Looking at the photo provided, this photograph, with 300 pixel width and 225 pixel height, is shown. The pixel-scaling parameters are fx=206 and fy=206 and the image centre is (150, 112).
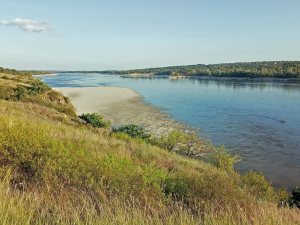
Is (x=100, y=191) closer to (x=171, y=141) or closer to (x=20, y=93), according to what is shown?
(x=171, y=141)

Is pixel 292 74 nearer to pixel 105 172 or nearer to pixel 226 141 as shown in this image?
pixel 226 141

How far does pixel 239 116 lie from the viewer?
3600 cm

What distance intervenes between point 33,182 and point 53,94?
118ft

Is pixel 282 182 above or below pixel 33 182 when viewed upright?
below

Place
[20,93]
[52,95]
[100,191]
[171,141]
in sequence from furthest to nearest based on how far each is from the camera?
[52,95] → [20,93] → [171,141] → [100,191]

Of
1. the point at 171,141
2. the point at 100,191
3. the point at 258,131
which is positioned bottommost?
the point at 258,131

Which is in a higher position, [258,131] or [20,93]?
[20,93]

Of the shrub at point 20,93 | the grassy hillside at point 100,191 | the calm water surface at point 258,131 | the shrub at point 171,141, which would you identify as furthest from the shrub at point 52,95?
the grassy hillside at point 100,191

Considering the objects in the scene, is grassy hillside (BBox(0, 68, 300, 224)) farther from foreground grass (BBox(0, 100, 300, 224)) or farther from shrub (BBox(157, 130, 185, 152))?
shrub (BBox(157, 130, 185, 152))

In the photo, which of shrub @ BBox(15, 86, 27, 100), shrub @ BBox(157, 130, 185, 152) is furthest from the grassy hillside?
shrub @ BBox(15, 86, 27, 100)

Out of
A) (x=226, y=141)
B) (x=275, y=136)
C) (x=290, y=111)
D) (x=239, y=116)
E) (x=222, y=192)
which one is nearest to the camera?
(x=222, y=192)

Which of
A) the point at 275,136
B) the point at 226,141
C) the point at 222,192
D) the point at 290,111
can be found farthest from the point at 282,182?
the point at 290,111

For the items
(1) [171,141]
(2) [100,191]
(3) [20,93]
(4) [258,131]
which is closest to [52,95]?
(3) [20,93]

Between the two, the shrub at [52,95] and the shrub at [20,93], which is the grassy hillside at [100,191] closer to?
the shrub at [20,93]
